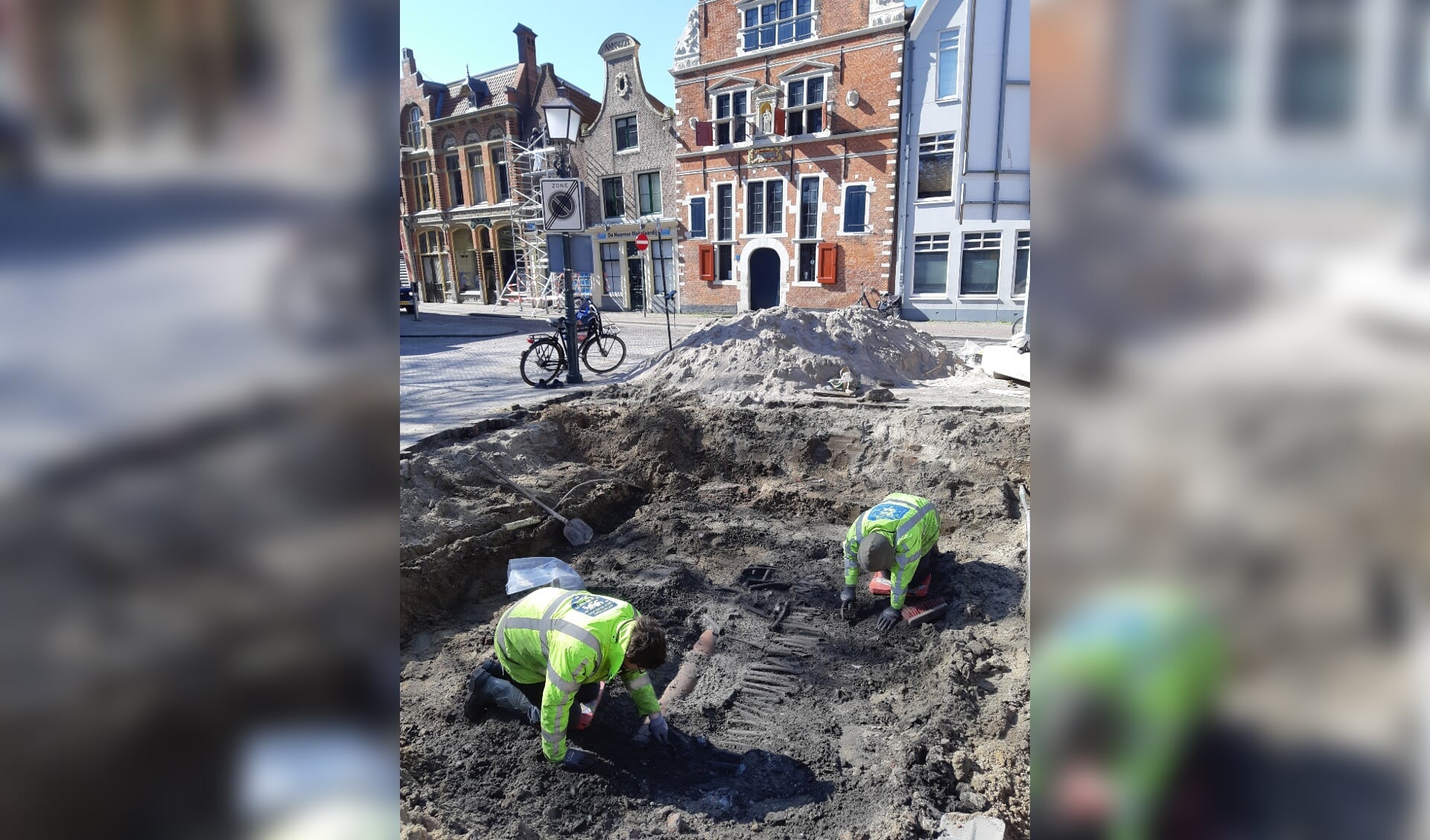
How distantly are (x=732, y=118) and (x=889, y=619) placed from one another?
18.8 m

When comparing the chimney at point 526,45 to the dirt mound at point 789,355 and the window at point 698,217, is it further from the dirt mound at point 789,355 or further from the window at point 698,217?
the dirt mound at point 789,355

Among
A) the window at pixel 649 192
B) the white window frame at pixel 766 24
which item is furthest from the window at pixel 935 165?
the window at pixel 649 192

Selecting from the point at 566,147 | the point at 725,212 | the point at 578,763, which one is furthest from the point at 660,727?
the point at 725,212

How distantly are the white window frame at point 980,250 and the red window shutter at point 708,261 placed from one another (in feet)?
25.4

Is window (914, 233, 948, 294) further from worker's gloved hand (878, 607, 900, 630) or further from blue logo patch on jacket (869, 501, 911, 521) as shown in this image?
worker's gloved hand (878, 607, 900, 630)

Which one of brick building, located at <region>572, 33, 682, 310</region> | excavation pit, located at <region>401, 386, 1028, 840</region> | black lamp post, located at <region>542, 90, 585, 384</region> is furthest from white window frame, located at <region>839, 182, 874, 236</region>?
excavation pit, located at <region>401, 386, 1028, 840</region>

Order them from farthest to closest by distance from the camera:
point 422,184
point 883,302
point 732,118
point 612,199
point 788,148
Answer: point 422,184 → point 612,199 → point 732,118 → point 788,148 → point 883,302

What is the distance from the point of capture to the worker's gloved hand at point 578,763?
3650mm

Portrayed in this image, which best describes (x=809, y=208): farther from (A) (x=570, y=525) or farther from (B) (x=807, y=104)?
(A) (x=570, y=525)

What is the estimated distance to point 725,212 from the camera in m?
21.6

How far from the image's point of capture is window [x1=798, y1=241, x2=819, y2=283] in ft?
65.9

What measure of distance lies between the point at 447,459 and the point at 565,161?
612 centimetres
